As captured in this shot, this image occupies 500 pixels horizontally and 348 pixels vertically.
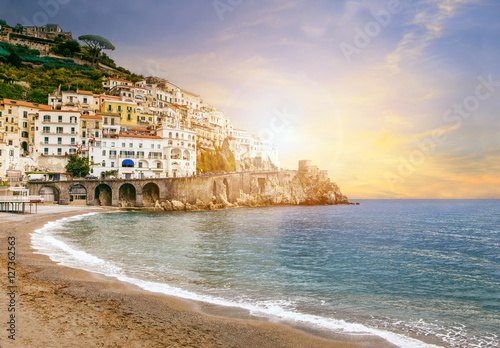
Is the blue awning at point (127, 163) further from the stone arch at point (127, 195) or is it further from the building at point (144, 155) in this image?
the stone arch at point (127, 195)

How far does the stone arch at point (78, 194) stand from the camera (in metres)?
61.9

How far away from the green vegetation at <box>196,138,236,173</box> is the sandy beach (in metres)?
75.1

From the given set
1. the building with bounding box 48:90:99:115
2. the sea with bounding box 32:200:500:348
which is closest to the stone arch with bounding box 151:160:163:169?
the building with bounding box 48:90:99:115

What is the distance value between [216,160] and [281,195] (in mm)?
23947

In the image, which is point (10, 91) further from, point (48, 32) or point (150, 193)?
point (48, 32)

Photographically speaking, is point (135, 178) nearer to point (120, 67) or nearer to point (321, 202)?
point (321, 202)

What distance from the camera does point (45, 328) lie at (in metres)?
7.41

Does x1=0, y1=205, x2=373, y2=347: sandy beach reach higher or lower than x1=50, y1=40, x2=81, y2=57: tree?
lower

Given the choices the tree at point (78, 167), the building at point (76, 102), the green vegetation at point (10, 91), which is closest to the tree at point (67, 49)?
the green vegetation at point (10, 91)

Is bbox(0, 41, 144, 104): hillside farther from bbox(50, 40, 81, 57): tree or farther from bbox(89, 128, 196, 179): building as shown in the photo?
bbox(89, 128, 196, 179): building

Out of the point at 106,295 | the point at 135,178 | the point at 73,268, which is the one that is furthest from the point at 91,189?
the point at 106,295

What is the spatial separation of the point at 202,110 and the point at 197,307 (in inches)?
4614

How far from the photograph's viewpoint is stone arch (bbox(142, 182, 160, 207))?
67.6m

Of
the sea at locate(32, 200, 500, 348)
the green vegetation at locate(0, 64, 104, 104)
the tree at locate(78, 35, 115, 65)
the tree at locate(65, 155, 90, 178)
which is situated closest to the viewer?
the sea at locate(32, 200, 500, 348)
